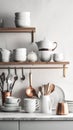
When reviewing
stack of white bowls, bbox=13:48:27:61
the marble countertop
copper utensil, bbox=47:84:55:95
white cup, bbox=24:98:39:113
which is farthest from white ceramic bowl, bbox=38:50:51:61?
the marble countertop

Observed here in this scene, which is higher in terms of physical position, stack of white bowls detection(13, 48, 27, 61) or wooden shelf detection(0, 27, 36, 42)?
wooden shelf detection(0, 27, 36, 42)

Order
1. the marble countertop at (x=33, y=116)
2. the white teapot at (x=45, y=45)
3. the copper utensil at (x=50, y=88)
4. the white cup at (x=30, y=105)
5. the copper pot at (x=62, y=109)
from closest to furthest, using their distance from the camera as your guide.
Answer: the marble countertop at (x=33, y=116), the copper pot at (x=62, y=109), the white cup at (x=30, y=105), the white teapot at (x=45, y=45), the copper utensil at (x=50, y=88)

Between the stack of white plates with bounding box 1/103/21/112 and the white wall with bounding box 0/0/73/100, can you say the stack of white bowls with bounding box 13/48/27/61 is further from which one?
the stack of white plates with bounding box 1/103/21/112

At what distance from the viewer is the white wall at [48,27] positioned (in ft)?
11.2

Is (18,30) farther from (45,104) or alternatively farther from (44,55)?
(45,104)

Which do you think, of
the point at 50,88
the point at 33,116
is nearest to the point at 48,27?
→ the point at 50,88

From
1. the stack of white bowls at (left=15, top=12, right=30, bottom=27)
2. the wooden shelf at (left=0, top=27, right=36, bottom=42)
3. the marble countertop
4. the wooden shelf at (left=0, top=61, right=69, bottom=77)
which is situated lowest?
the marble countertop

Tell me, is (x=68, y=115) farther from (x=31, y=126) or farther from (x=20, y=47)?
(x=20, y=47)

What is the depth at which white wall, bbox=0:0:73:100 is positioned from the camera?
342 cm

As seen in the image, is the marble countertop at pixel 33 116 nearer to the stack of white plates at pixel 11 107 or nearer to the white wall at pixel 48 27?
the stack of white plates at pixel 11 107

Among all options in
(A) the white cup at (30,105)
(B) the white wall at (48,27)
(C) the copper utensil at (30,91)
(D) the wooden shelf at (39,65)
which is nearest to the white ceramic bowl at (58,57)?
(D) the wooden shelf at (39,65)

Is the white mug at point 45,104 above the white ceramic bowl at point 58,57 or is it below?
below

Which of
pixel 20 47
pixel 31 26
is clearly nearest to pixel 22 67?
pixel 20 47

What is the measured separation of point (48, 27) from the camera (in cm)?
343
